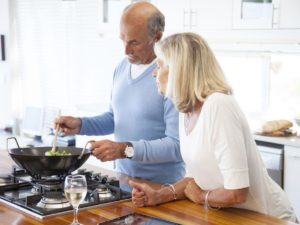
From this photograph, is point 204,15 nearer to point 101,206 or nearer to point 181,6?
point 181,6

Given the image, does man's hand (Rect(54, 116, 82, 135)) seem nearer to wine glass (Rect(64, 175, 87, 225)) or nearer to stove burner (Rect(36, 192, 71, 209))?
stove burner (Rect(36, 192, 71, 209))

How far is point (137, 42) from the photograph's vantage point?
7.22ft

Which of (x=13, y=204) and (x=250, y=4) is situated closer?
(x=13, y=204)

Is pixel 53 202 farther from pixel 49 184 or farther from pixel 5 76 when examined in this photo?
pixel 5 76

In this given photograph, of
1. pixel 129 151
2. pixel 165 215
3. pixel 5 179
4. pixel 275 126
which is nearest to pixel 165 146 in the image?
pixel 129 151

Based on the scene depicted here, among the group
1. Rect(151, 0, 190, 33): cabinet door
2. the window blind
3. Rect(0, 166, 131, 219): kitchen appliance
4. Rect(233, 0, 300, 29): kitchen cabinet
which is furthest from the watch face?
the window blind

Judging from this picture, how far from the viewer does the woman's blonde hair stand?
5.43 feet

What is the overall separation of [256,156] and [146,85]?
2.31 ft

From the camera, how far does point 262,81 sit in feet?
12.4

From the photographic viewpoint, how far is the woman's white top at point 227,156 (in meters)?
1.55

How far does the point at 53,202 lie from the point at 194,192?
495 millimetres

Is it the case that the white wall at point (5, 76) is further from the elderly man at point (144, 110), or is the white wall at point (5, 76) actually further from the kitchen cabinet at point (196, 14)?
the elderly man at point (144, 110)

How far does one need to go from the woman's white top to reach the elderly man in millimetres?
294

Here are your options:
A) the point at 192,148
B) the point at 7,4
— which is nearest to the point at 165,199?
the point at 192,148
